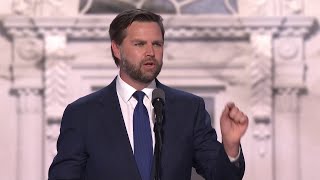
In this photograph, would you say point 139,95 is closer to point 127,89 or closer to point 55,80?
point 127,89

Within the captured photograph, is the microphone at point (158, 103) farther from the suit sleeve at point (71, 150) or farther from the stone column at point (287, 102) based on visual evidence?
the stone column at point (287, 102)

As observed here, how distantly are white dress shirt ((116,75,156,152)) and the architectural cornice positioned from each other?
4.94 feet

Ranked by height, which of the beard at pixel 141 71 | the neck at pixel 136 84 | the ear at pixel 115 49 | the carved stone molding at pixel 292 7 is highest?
the carved stone molding at pixel 292 7

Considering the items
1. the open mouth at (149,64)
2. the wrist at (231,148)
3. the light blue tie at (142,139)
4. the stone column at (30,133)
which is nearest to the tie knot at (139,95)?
the light blue tie at (142,139)

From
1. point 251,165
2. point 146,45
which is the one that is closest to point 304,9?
point 251,165

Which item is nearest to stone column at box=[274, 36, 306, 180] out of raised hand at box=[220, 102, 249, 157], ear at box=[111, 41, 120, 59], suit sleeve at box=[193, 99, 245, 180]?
suit sleeve at box=[193, 99, 245, 180]

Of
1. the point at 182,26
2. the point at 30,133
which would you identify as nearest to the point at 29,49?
the point at 30,133

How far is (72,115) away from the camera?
1.95 m

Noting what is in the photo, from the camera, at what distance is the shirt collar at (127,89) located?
76.7 inches

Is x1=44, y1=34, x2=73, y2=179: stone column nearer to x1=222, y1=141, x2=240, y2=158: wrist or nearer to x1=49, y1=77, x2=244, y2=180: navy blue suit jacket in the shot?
x1=49, y1=77, x2=244, y2=180: navy blue suit jacket

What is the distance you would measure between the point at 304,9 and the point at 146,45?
175 centimetres

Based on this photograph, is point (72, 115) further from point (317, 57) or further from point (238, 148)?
point (317, 57)

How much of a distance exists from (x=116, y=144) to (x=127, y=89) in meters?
0.16

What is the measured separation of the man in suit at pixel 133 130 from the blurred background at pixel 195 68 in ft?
4.95
